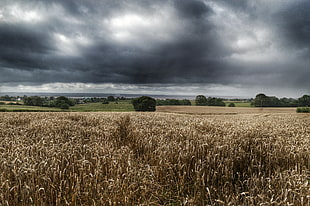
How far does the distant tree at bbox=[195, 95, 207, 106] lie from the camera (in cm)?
8712

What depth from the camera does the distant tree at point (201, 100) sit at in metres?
87.1

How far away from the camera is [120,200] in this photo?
111 inches

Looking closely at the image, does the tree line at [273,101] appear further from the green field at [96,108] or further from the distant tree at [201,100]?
the green field at [96,108]

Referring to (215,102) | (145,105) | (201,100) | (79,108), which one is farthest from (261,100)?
(79,108)

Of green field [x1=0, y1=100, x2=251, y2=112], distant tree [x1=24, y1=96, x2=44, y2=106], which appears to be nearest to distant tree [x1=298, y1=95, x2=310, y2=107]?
green field [x1=0, y1=100, x2=251, y2=112]

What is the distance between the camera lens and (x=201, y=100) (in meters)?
88.2

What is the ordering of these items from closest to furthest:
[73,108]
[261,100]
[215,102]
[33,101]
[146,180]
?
[146,180], [33,101], [73,108], [261,100], [215,102]

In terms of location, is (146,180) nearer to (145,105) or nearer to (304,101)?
(145,105)

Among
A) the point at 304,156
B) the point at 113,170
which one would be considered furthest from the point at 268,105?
the point at 113,170

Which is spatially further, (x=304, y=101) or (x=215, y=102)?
(x=215, y=102)

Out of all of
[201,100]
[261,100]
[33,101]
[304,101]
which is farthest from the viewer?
[201,100]

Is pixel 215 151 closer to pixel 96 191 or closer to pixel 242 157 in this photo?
pixel 242 157

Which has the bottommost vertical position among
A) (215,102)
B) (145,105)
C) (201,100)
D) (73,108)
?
(73,108)

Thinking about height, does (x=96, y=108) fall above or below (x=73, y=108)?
above
